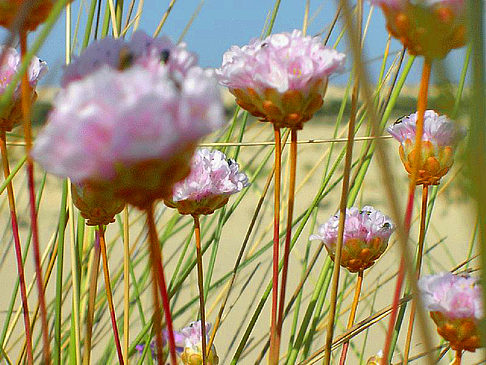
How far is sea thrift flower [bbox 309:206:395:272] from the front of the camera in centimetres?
38

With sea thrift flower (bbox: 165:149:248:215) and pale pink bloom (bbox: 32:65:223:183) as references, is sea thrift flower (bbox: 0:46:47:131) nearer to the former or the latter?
sea thrift flower (bbox: 165:149:248:215)

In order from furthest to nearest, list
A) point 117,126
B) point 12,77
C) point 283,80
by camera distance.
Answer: point 12,77, point 283,80, point 117,126

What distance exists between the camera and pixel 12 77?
1.22 feet

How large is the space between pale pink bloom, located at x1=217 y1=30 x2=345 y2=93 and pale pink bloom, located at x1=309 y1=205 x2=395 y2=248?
0.13 meters

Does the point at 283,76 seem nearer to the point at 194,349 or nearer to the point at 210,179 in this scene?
the point at 210,179

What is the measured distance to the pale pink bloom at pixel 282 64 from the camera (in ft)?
0.89

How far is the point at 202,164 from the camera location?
391 mm

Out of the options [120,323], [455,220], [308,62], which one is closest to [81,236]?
[308,62]

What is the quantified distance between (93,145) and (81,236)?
0.92 ft

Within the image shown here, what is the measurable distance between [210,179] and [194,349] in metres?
0.13

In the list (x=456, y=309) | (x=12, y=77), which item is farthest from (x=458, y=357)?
(x=12, y=77)

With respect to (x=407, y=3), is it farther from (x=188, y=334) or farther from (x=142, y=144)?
(x=188, y=334)

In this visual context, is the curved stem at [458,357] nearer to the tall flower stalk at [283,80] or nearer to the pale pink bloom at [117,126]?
the tall flower stalk at [283,80]

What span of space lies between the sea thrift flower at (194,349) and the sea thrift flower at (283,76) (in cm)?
20
